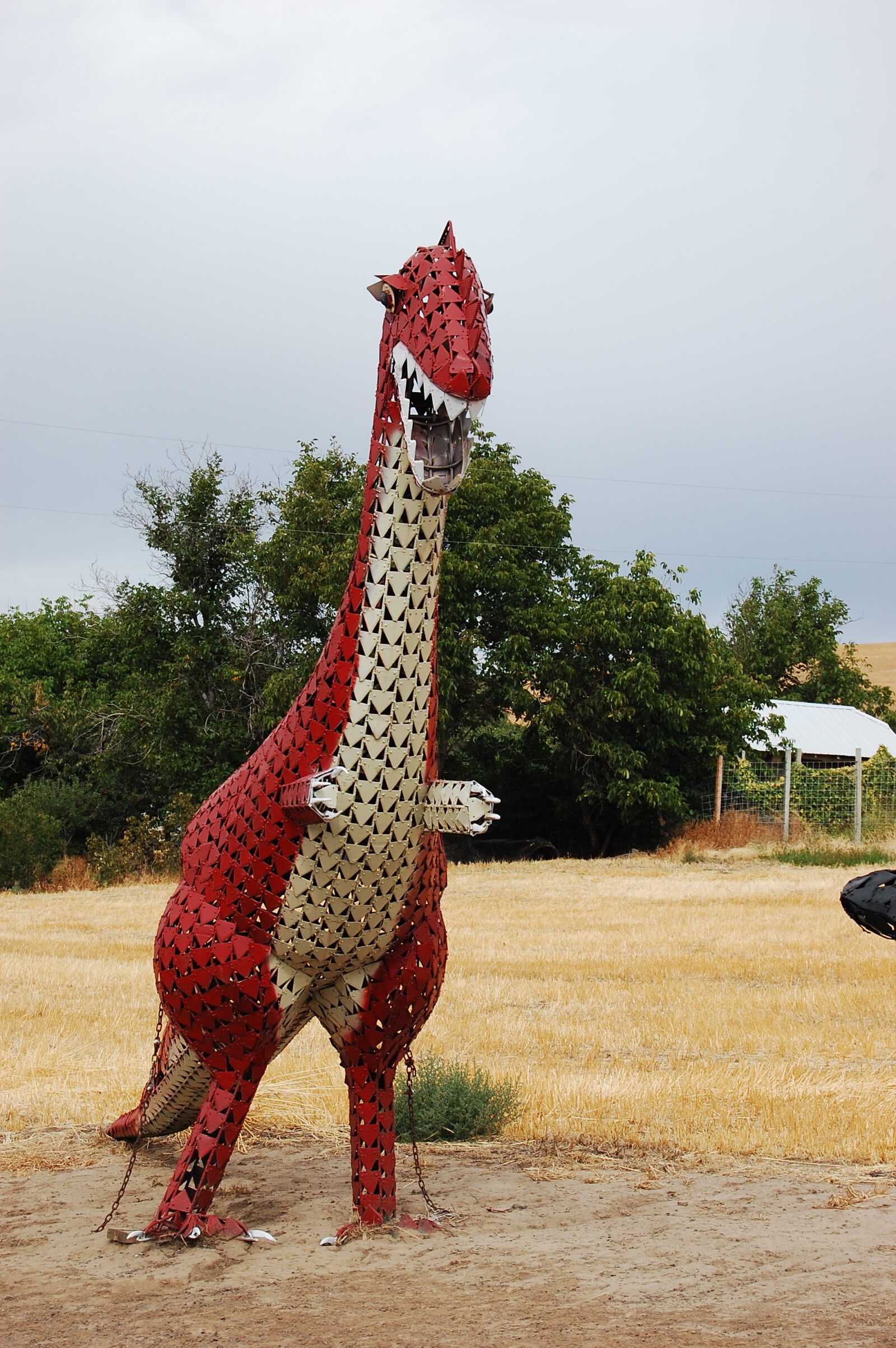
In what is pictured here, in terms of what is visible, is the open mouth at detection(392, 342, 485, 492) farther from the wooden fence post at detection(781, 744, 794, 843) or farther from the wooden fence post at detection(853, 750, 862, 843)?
the wooden fence post at detection(781, 744, 794, 843)

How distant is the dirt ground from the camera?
3984 millimetres

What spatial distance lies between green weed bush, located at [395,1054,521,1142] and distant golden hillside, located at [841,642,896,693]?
220 feet

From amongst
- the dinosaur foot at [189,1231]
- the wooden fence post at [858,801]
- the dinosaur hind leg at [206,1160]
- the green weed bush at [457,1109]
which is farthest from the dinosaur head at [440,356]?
the wooden fence post at [858,801]

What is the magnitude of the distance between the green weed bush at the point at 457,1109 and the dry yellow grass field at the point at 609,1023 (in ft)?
0.46

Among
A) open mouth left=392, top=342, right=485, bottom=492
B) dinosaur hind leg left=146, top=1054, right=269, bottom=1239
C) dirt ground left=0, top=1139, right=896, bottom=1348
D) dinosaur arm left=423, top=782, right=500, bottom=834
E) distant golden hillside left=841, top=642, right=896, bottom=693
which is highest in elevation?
distant golden hillside left=841, top=642, right=896, bottom=693

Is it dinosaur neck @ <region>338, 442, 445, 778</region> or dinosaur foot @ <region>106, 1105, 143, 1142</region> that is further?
dinosaur foot @ <region>106, 1105, 143, 1142</region>

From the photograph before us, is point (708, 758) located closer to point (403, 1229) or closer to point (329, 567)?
point (329, 567)

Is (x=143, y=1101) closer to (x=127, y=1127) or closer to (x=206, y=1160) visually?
(x=127, y=1127)

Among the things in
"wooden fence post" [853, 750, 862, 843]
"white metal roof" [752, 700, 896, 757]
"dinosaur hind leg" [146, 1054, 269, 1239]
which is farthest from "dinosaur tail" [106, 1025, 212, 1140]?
"white metal roof" [752, 700, 896, 757]

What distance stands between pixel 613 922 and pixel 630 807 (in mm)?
10127

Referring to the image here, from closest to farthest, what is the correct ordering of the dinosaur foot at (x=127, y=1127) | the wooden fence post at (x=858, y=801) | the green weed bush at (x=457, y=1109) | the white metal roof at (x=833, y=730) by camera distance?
the dinosaur foot at (x=127, y=1127), the green weed bush at (x=457, y=1109), the wooden fence post at (x=858, y=801), the white metal roof at (x=833, y=730)

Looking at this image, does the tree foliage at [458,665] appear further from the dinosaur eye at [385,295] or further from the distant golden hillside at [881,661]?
the distant golden hillside at [881,661]

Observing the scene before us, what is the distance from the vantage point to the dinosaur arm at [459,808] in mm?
4281

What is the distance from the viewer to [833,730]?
37.2m
